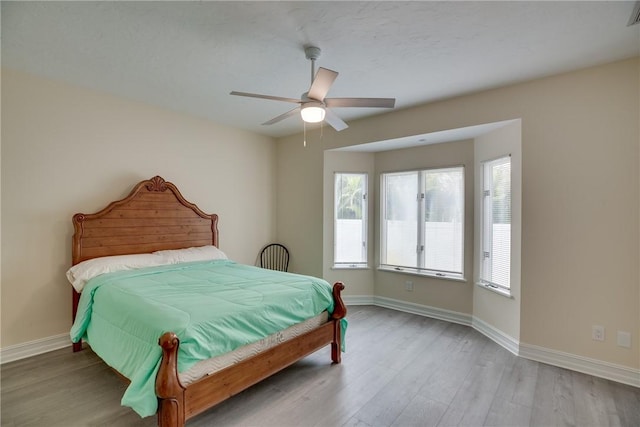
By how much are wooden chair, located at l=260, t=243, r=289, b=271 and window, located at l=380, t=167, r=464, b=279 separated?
1598mm

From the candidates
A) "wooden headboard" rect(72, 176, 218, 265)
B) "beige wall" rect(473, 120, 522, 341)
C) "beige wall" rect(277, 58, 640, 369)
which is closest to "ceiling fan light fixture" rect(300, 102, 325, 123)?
"beige wall" rect(277, 58, 640, 369)

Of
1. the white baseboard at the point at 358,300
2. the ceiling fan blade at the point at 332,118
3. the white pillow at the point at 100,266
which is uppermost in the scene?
the ceiling fan blade at the point at 332,118

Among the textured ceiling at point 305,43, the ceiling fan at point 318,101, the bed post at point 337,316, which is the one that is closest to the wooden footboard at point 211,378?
the bed post at point 337,316

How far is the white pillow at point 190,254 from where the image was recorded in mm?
3588

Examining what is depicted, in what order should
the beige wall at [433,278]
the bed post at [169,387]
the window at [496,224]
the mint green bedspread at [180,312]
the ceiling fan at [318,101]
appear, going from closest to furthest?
the bed post at [169,387], the mint green bedspread at [180,312], the ceiling fan at [318,101], the window at [496,224], the beige wall at [433,278]

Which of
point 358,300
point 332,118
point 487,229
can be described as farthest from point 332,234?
point 332,118

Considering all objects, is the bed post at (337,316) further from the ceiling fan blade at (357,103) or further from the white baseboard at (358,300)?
the white baseboard at (358,300)

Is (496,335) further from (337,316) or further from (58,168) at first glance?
(58,168)

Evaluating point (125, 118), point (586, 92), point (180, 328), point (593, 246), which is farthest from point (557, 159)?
point (125, 118)

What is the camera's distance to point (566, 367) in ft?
9.11

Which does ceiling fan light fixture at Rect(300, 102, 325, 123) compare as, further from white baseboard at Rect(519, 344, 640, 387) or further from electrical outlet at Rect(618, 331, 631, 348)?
electrical outlet at Rect(618, 331, 631, 348)

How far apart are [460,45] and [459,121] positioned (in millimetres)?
1188

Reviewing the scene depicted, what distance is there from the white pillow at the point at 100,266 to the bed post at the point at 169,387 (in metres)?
1.75

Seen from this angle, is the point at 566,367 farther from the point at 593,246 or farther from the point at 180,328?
the point at 180,328
